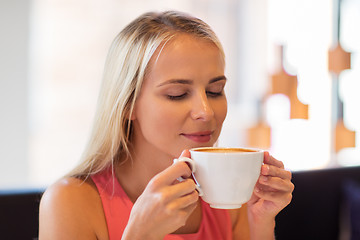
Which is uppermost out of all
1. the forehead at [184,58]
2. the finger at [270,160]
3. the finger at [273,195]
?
the forehead at [184,58]

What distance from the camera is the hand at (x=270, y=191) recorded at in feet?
3.17

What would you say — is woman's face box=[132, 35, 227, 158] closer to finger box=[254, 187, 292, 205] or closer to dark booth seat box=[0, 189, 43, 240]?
finger box=[254, 187, 292, 205]

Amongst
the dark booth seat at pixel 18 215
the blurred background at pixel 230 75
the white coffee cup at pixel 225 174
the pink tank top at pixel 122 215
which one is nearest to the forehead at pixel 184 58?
the white coffee cup at pixel 225 174

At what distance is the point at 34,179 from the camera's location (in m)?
3.25

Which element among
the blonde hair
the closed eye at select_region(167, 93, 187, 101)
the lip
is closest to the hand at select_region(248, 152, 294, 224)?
the lip

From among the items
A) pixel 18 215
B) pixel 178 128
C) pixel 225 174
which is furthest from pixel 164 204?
pixel 18 215

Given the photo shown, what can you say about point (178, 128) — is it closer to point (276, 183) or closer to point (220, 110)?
point (220, 110)

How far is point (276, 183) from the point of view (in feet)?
3.23

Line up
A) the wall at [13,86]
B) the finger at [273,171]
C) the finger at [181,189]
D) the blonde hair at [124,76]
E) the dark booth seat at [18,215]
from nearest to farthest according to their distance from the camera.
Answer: the finger at [181,189]
the finger at [273,171]
the blonde hair at [124,76]
the dark booth seat at [18,215]
the wall at [13,86]

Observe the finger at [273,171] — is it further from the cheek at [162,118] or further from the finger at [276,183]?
the cheek at [162,118]

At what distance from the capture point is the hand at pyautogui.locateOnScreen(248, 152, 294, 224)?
965mm

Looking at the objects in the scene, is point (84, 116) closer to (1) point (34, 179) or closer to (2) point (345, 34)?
(1) point (34, 179)

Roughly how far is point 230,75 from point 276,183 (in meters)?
3.03

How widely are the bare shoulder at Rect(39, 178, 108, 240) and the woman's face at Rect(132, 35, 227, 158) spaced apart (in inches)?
11.0
